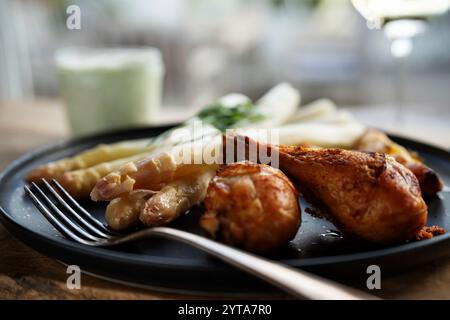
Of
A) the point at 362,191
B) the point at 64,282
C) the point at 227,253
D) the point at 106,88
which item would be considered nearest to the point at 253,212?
the point at 227,253

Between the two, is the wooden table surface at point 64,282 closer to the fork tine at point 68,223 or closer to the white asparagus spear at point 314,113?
the fork tine at point 68,223

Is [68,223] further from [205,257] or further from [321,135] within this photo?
[321,135]

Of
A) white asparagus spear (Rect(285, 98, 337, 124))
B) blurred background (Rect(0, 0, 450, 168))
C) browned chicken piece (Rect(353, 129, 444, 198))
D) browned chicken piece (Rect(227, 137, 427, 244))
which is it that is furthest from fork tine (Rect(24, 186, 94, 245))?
blurred background (Rect(0, 0, 450, 168))

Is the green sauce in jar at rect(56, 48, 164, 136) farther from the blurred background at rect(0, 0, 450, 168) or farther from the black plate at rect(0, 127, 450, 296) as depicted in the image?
the blurred background at rect(0, 0, 450, 168)

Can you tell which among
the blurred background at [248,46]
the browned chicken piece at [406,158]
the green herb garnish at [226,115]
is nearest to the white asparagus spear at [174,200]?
the green herb garnish at [226,115]

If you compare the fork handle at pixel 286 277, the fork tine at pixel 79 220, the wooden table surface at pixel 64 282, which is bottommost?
the wooden table surface at pixel 64 282

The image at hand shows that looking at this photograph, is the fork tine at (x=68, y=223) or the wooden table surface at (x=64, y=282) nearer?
the wooden table surface at (x=64, y=282)

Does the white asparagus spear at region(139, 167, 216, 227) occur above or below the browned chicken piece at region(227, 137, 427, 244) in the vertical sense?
below
